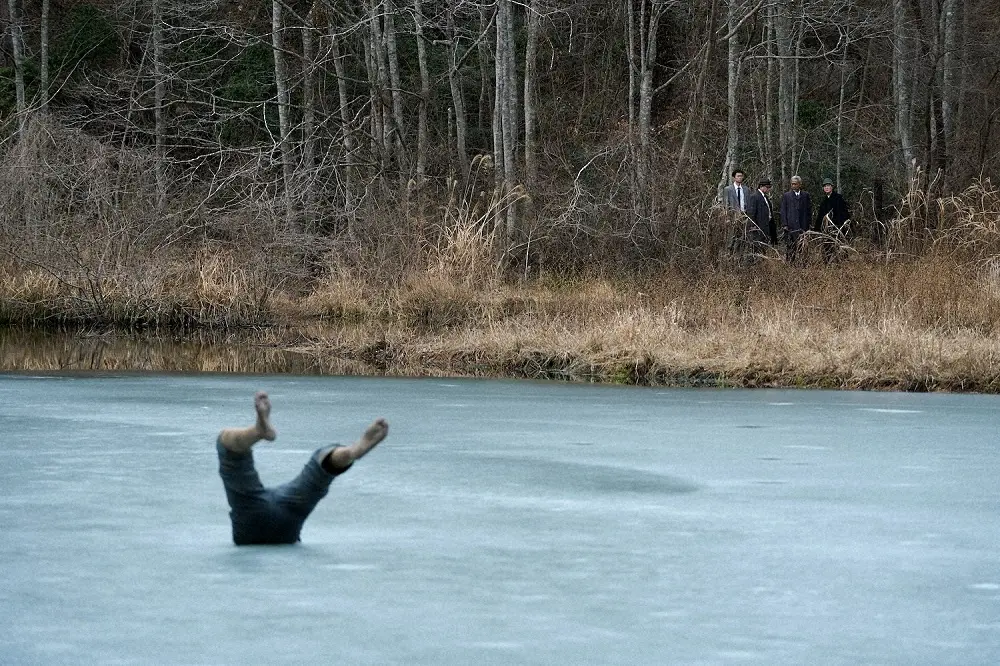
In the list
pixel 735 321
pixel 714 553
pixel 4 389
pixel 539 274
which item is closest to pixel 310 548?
pixel 714 553

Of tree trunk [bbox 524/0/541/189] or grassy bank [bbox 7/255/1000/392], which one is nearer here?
grassy bank [bbox 7/255/1000/392]

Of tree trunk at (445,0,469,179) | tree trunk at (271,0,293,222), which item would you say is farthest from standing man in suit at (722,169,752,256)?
tree trunk at (271,0,293,222)

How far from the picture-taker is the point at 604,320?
640 inches

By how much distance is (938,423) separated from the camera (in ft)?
32.7

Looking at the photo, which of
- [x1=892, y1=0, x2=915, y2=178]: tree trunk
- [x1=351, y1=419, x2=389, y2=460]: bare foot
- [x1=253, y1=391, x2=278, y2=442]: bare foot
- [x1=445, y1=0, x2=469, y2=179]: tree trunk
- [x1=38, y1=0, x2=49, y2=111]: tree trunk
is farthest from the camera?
[x1=38, y1=0, x2=49, y2=111]: tree trunk

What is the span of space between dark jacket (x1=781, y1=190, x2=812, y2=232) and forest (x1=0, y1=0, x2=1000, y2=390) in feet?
3.20

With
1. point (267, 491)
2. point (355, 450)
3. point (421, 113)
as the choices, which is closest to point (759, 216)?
point (421, 113)

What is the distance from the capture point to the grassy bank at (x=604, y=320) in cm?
1380

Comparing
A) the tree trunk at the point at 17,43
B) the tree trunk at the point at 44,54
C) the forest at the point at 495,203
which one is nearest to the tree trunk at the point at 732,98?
the forest at the point at 495,203

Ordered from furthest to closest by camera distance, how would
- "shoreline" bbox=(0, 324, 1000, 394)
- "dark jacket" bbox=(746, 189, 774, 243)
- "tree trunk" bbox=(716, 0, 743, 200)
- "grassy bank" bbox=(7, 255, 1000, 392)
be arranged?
"tree trunk" bbox=(716, 0, 743, 200) → "dark jacket" bbox=(746, 189, 774, 243) → "grassy bank" bbox=(7, 255, 1000, 392) → "shoreline" bbox=(0, 324, 1000, 394)

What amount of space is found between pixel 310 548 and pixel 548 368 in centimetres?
961

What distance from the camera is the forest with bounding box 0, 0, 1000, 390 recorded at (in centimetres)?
1641

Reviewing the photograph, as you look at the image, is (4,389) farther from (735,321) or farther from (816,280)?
(816,280)

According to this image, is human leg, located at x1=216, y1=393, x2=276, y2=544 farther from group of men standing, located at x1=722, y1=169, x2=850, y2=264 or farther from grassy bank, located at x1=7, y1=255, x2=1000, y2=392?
group of men standing, located at x1=722, y1=169, x2=850, y2=264
